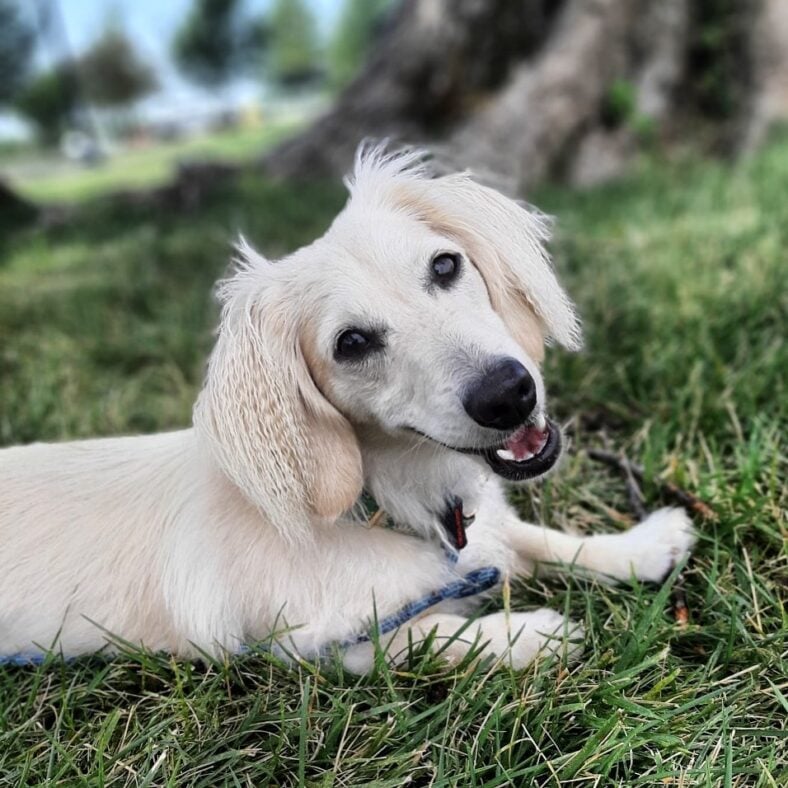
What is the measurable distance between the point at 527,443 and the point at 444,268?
564mm

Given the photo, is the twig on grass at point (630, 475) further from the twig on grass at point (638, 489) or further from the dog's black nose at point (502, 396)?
the dog's black nose at point (502, 396)

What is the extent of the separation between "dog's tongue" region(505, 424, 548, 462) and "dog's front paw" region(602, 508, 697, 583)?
574 mm

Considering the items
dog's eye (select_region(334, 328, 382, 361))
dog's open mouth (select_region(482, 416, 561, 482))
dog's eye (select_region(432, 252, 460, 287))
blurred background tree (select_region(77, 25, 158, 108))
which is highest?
blurred background tree (select_region(77, 25, 158, 108))

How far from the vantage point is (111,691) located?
2168 millimetres

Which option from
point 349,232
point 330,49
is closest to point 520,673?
point 349,232

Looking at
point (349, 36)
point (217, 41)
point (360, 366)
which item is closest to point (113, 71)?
point (217, 41)

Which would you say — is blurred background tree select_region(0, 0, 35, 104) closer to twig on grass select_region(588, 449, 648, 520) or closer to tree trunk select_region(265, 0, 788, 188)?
tree trunk select_region(265, 0, 788, 188)

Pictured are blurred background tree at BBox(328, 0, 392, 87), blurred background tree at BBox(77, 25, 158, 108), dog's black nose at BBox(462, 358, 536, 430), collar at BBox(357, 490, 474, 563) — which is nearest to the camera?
dog's black nose at BBox(462, 358, 536, 430)

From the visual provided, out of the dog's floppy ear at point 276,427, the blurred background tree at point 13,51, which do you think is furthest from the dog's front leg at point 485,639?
the blurred background tree at point 13,51

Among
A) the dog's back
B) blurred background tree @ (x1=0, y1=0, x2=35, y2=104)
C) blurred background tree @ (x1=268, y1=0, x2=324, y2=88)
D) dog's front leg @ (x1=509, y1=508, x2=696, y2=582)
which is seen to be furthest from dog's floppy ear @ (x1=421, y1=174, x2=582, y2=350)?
blurred background tree @ (x1=268, y1=0, x2=324, y2=88)

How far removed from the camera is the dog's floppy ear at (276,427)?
6.46 feet

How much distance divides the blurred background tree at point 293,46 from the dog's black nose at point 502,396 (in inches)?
2582

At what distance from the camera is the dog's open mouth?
6.48 ft

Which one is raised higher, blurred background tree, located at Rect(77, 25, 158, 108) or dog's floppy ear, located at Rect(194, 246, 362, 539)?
blurred background tree, located at Rect(77, 25, 158, 108)
